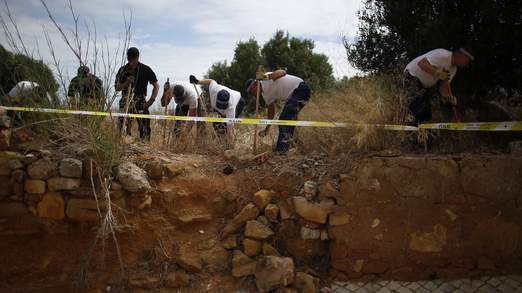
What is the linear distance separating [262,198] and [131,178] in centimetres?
135

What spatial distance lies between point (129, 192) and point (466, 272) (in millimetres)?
3506

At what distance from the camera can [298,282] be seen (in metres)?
3.57

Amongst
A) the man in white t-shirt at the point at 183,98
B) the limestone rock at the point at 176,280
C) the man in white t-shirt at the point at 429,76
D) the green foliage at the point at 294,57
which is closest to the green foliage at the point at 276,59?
the green foliage at the point at 294,57

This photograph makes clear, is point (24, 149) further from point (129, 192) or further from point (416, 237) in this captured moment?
point (416, 237)

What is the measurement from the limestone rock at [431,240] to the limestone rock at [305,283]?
1.09 metres

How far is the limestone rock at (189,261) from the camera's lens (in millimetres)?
3717

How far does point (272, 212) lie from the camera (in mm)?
3877

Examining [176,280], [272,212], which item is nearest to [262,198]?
[272,212]

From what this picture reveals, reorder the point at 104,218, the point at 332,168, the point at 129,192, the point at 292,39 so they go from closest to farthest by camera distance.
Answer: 1. the point at 104,218
2. the point at 129,192
3. the point at 332,168
4. the point at 292,39

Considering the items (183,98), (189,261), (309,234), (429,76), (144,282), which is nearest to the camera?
Answer: (144,282)

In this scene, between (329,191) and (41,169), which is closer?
(41,169)

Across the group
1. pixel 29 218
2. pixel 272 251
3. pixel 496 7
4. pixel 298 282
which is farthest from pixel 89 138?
pixel 496 7

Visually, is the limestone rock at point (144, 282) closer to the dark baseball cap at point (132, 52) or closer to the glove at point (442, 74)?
the dark baseball cap at point (132, 52)

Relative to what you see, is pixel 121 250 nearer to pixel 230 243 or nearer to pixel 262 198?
pixel 230 243
